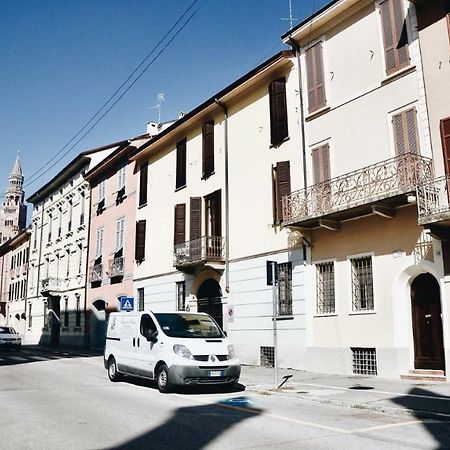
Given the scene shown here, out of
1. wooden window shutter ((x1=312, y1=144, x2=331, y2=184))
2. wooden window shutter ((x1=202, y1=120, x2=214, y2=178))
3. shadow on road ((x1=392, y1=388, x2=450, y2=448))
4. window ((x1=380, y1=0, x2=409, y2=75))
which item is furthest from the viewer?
wooden window shutter ((x1=202, y1=120, x2=214, y2=178))

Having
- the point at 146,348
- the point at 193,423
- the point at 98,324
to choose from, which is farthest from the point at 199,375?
the point at 98,324

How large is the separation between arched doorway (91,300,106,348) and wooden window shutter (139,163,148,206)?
300 inches

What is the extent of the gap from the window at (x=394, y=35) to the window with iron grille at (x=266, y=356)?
9923 mm

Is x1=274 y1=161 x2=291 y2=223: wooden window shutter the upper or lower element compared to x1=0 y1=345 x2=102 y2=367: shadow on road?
upper

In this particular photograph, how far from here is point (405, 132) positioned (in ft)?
48.3

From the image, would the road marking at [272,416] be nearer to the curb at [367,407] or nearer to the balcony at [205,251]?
the curb at [367,407]

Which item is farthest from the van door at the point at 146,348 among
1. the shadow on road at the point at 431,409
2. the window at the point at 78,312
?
the window at the point at 78,312

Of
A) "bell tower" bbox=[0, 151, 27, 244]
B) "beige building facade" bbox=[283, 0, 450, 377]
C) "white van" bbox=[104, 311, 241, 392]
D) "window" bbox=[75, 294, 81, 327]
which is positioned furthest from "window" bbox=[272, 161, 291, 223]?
"bell tower" bbox=[0, 151, 27, 244]

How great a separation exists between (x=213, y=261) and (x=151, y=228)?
263 inches

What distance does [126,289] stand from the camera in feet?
93.9

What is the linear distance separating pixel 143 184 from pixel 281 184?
1170cm

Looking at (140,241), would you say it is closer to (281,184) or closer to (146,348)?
(281,184)

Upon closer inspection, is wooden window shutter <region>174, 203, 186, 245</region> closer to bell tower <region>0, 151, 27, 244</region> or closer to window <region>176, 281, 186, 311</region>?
window <region>176, 281, 186, 311</region>

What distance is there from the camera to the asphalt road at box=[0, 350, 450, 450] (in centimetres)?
677
